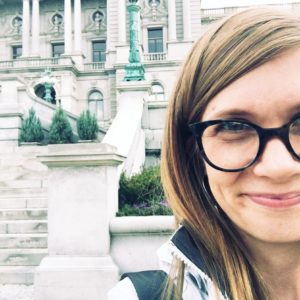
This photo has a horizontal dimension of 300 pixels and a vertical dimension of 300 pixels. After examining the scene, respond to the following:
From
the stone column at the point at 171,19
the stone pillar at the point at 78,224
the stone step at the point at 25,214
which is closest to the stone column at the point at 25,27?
the stone column at the point at 171,19

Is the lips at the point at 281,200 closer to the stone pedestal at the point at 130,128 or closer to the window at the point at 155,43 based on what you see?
the stone pedestal at the point at 130,128

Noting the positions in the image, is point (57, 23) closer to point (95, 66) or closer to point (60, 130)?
point (95, 66)

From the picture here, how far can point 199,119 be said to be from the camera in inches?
50.3

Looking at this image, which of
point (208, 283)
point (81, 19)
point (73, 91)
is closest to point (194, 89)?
point (208, 283)

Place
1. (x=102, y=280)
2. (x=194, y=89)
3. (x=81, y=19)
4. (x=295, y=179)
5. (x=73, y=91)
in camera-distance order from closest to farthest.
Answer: (x=295, y=179) < (x=194, y=89) < (x=102, y=280) < (x=73, y=91) < (x=81, y=19)

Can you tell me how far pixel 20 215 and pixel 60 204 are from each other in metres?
2.11

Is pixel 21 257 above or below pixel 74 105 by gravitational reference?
below

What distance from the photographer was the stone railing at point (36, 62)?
35656mm

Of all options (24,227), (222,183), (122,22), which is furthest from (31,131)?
(122,22)

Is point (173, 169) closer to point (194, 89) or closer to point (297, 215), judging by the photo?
point (194, 89)

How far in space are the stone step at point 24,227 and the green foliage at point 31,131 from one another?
5800 mm

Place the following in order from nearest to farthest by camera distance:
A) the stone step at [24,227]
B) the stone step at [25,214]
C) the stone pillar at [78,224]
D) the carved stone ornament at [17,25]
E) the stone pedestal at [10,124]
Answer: the stone pillar at [78,224] < the stone step at [24,227] < the stone step at [25,214] < the stone pedestal at [10,124] < the carved stone ornament at [17,25]

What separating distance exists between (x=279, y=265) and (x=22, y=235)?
503 cm

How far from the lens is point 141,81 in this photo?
1082cm
